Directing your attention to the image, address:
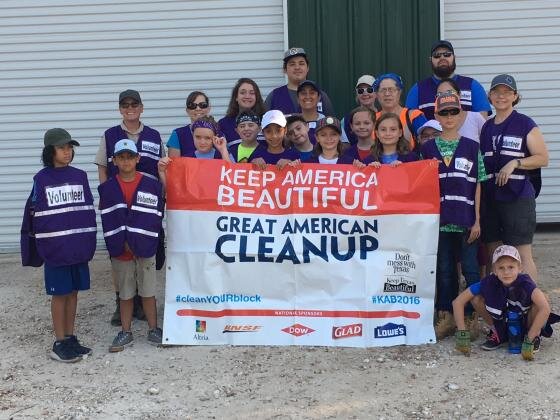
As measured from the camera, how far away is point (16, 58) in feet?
27.0

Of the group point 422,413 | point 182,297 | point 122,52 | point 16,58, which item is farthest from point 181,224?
point 16,58

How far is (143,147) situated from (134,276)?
3.69ft

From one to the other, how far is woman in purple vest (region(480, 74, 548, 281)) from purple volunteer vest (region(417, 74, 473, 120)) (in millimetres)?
788

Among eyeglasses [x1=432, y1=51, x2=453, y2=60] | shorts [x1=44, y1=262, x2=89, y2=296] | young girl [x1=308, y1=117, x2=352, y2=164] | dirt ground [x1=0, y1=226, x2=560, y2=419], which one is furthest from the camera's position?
eyeglasses [x1=432, y1=51, x2=453, y2=60]

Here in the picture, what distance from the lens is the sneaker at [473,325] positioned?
5.08m

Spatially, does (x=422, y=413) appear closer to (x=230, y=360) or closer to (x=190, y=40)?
(x=230, y=360)

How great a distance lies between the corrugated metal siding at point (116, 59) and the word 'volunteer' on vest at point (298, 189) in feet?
9.94

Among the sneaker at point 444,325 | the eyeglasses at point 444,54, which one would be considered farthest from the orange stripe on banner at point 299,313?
the eyeglasses at point 444,54

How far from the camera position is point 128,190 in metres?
5.08

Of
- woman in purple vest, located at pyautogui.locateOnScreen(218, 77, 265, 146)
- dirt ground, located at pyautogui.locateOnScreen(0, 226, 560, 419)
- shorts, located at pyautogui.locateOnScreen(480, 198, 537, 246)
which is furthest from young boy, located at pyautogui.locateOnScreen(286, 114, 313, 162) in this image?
dirt ground, located at pyautogui.locateOnScreen(0, 226, 560, 419)

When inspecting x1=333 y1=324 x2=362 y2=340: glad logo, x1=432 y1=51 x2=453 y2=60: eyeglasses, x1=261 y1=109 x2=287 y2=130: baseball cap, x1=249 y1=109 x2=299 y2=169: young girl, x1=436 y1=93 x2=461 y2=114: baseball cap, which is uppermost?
x1=432 y1=51 x2=453 y2=60: eyeglasses

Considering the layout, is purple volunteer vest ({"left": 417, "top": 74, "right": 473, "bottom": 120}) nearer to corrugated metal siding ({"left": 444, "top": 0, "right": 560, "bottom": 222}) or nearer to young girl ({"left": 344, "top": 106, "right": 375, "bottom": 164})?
young girl ({"left": 344, "top": 106, "right": 375, "bottom": 164})

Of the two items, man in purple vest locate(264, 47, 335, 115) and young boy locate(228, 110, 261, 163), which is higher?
man in purple vest locate(264, 47, 335, 115)

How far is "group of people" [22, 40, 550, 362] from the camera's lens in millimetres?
4867
